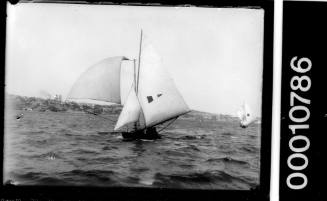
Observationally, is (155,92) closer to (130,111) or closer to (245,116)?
(130,111)

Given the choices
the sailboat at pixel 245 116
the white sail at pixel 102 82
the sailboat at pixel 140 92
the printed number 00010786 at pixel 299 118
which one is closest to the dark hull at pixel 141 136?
the sailboat at pixel 140 92

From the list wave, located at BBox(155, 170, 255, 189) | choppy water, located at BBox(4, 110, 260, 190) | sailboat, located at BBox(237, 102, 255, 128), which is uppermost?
sailboat, located at BBox(237, 102, 255, 128)

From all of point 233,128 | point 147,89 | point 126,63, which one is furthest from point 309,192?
point 126,63

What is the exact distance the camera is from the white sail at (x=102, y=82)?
153 cm

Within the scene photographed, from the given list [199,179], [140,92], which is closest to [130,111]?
[140,92]

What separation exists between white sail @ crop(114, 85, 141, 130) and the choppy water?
66 millimetres

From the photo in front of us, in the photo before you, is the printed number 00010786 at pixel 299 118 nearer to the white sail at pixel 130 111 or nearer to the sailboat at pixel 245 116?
the sailboat at pixel 245 116

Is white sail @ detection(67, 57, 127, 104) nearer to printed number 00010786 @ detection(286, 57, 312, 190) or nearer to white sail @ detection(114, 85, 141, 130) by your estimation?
white sail @ detection(114, 85, 141, 130)

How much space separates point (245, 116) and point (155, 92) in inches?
18.2

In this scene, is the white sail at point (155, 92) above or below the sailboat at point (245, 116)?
above

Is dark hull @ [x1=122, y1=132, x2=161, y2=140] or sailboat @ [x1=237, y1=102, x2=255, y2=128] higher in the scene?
sailboat @ [x1=237, y1=102, x2=255, y2=128]

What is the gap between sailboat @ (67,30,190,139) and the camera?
5.03ft

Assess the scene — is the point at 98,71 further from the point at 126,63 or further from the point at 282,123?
the point at 282,123

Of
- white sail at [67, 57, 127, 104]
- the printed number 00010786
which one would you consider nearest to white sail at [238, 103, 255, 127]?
the printed number 00010786
